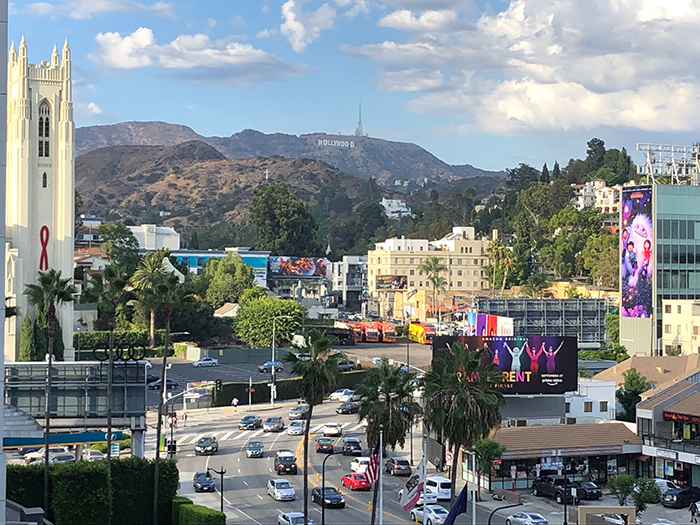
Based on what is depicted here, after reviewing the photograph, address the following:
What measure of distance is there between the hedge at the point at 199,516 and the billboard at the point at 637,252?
77.8 metres

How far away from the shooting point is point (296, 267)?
188125 mm

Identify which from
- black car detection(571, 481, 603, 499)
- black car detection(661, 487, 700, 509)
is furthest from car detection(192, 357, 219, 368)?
black car detection(661, 487, 700, 509)

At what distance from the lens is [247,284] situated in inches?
5940

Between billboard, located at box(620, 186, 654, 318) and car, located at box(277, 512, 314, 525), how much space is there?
73.0 meters

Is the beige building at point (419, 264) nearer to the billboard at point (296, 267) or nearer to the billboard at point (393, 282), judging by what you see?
the billboard at point (393, 282)

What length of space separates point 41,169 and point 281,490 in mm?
48682

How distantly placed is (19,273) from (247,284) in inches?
2413

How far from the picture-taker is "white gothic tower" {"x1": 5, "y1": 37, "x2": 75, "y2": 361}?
9225 centimetres

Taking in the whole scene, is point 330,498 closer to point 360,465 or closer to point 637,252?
point 360,465

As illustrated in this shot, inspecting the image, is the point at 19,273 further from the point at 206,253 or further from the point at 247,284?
the point at 206,253

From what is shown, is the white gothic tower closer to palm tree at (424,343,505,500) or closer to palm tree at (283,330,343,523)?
palm tree at (283,330,343,523)

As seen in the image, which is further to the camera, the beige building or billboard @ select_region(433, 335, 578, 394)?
the beige building

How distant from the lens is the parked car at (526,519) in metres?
51.2

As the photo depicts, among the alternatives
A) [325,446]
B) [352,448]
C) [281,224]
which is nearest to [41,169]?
[325,446]
